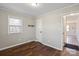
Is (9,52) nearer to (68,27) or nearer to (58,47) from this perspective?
(58,47)

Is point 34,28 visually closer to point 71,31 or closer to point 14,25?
point 14,25

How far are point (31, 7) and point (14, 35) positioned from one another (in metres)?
0.49

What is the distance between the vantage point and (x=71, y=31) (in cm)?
99

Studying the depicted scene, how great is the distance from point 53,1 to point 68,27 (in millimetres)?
432

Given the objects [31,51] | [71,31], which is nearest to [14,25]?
[31,51]

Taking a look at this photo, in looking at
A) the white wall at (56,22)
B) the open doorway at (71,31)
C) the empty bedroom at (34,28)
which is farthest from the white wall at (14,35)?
the open doorway at (71,31)

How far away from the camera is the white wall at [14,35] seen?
3.18 feet

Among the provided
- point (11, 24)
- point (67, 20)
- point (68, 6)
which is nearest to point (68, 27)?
point (67, 20)

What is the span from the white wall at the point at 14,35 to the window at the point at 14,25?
0.05 meters

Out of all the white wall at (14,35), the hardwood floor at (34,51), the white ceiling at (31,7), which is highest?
the white ceiling at (31,7)

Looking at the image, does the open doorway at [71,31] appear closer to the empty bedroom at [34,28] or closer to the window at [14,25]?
the empty bedroom at [34,28]

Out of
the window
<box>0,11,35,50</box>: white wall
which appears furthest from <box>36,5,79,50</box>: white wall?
the window

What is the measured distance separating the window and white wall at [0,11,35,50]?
5 centimetres

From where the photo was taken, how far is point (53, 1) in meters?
0.80
